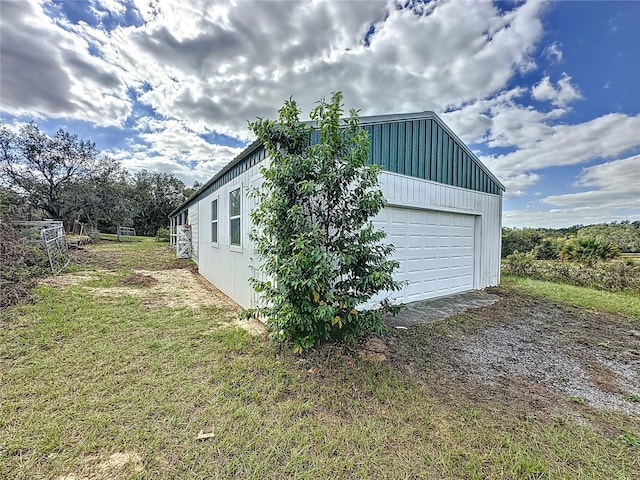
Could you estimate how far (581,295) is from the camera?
7.14 m

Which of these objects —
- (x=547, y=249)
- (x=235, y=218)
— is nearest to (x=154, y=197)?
(x=235, y=218)

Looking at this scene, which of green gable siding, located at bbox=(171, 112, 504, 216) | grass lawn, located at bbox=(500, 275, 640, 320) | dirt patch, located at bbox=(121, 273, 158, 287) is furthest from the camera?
dirt patch, located at bbox=(121, 273, 158, 287)

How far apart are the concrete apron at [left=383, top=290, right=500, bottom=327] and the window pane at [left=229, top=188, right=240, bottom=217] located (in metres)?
3.61

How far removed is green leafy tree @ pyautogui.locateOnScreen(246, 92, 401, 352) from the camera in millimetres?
3066

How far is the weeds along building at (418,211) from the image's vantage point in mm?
5289

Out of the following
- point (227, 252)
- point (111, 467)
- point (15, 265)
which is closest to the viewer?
point (111, 467)

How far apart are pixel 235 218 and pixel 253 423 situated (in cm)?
436

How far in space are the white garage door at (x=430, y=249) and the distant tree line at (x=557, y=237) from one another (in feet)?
20.6

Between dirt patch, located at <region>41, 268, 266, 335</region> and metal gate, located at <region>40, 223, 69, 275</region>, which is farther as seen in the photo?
metal gate, located at <region>40, 223, 69, 275</region>

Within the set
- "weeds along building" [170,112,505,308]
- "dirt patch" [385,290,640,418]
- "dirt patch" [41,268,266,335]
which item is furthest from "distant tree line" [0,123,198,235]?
"dirt patch" [385,290,640,418]

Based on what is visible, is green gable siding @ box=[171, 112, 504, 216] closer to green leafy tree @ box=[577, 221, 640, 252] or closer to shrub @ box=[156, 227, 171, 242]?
green leafy tree @ box=[577, 221, 640, 252]

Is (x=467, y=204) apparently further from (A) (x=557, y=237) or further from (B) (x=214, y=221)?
(A) (x=557, y=237)

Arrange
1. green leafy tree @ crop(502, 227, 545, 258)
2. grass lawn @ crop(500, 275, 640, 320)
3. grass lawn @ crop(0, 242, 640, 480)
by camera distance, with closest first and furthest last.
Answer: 1. grass lawn @ crop(0, 242, 640, 480)
2. grass lawn @ crop(500, 275, 640, 320)
3. green leafy tree @ crop(502, 227, 545, 258)

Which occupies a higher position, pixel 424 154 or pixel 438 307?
pixel 424 154
